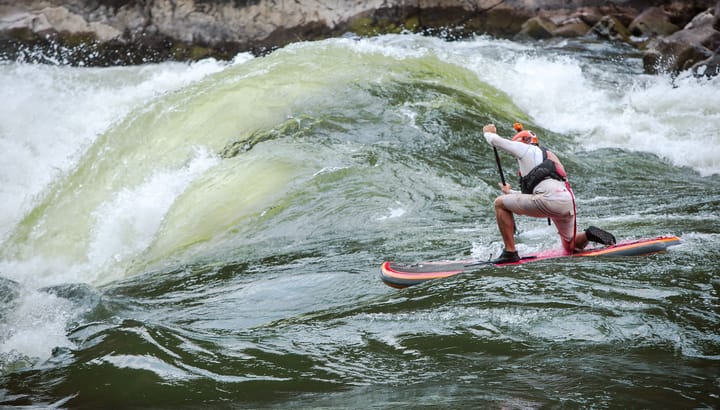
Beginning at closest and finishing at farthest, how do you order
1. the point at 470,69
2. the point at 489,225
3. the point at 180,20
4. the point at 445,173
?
1. the point at 489,225
2. the point at 445,173
3. the point at 470,69
4. the point at 180,20

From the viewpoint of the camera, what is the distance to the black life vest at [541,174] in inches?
218

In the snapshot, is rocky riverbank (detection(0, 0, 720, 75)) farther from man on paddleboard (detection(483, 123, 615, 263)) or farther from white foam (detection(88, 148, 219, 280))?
man on paddleboard (detection(483, 123, 615, 263))

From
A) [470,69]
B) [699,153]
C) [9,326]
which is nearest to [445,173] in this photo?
[699,153]

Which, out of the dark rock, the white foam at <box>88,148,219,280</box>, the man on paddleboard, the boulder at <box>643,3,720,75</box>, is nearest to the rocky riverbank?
the dark rock

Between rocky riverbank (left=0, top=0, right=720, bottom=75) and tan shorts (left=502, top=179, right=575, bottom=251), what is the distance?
13252 mm

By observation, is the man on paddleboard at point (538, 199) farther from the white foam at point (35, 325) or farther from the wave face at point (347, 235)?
the white foam at point (35, 325)

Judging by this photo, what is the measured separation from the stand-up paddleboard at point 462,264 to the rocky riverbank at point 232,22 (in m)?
13.3

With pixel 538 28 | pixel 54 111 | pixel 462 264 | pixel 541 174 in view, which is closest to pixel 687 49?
pixel 538 28

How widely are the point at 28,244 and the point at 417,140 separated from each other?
5501 millimetres

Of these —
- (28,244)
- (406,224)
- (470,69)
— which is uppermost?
(470,69)

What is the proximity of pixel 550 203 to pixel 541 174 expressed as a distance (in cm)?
24

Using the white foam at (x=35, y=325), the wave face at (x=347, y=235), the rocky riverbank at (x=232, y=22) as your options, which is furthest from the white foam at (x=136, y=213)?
the rocky riverbank at (x=232, y=22)

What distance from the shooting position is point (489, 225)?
7.29 m

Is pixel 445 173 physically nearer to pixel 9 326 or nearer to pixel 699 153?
pixel 699 153
